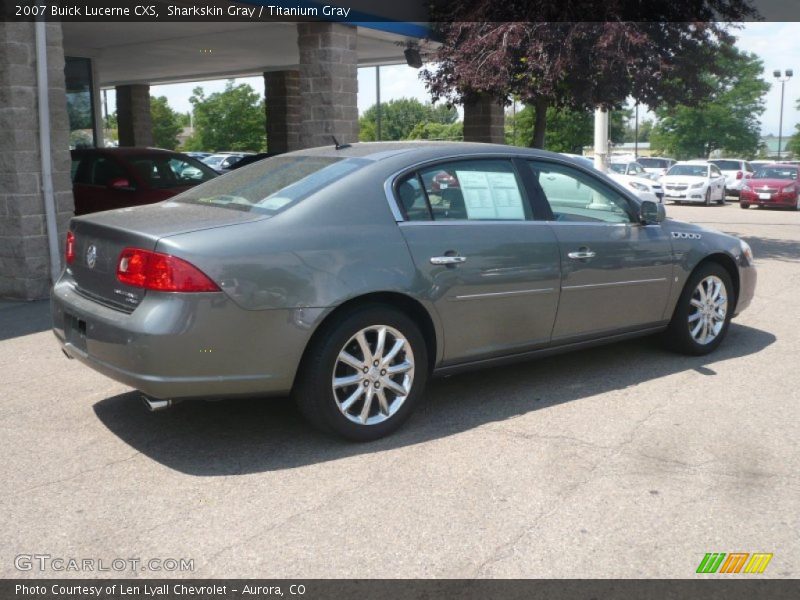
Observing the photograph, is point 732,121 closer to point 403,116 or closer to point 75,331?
point 403,116

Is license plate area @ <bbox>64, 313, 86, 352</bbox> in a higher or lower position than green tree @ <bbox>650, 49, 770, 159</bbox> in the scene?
lower

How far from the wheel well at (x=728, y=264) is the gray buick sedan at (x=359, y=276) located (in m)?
0.55

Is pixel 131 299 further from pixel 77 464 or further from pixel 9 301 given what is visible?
pixel 9 301

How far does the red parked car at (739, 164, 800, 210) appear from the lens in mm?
26031

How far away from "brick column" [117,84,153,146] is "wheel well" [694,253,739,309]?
20809 mm

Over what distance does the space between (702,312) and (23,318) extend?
5.94m

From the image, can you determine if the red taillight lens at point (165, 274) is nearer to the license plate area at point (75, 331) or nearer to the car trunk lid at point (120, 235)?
the car trunk lid at point (120, 235)

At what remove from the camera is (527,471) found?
4277 millimetres

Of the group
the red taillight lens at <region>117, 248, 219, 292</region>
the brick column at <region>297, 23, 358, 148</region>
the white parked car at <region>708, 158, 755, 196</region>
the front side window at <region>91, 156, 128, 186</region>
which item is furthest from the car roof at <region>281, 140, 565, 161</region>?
the white parked car at <region>708, 158, 755, 196</region>

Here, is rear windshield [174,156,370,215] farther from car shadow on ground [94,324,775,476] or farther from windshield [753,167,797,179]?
windshield [753,167,797,179]

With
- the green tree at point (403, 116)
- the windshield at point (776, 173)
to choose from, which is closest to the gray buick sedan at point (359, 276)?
the windshield at point (776, 173)

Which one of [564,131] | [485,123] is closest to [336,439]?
[485,123]

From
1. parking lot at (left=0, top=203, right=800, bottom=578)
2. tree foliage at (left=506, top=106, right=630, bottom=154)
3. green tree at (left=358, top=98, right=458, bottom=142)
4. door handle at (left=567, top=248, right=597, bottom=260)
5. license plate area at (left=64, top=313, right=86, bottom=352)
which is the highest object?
green tree at (left=358, top=98, right=458, bottom=142)

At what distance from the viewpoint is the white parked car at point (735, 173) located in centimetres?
3082
